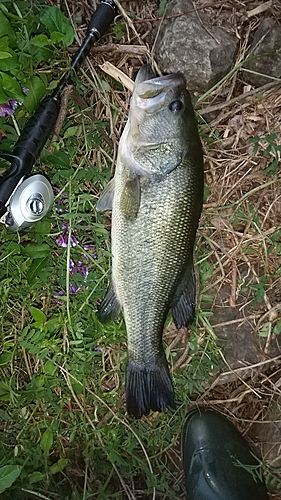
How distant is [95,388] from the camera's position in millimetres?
2451

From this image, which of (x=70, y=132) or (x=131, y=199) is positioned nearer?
(x=131, y=199)

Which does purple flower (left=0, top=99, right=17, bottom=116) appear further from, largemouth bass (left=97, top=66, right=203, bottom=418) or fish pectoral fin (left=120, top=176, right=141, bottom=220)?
fish pectoral fin (left=120, top=176, right=141, bottom=220)

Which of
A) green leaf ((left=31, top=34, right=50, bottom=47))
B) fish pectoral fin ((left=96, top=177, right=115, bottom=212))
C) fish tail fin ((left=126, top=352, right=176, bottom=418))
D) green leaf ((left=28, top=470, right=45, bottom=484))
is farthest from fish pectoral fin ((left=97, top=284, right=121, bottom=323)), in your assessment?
green leaf ((left=31, top=34, right=50, bottom=47))

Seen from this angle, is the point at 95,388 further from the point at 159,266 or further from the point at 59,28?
the point at 59,28

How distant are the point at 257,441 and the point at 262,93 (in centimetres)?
181

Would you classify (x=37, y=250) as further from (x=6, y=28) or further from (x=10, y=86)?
(x=6, y=28)

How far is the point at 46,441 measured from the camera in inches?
93.0

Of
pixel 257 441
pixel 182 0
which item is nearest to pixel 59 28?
pixel 182 0

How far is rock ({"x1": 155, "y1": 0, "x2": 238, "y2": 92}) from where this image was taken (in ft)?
7.44

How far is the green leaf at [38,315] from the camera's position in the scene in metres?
2.32

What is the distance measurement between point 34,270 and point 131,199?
68cm

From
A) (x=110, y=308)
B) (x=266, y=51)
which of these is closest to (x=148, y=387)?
(x=110, y=308)

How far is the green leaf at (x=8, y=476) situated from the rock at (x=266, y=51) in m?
2.05

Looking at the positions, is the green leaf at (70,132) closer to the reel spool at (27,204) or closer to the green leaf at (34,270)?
the reel spool at (27,204)
